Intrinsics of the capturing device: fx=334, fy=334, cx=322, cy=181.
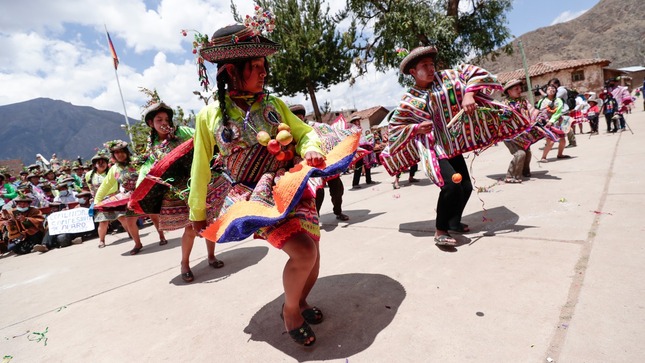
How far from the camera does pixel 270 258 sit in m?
4.00

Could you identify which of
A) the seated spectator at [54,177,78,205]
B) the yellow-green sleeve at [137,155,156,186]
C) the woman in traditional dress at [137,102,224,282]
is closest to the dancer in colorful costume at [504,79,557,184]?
the woman in traditional dress at [137,102,224,282]

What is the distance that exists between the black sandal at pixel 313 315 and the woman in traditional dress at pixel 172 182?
197 centimetres

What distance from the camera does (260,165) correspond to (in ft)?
7.57

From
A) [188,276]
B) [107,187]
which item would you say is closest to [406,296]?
[188,276]

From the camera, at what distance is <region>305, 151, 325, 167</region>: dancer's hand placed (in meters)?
1.99

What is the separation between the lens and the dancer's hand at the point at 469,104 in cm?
328

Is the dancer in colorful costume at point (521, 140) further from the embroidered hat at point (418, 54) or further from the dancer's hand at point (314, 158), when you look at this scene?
the dancer's hand at point (314, 158)

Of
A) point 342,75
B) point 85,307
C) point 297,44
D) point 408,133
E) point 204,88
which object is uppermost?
point 297,44

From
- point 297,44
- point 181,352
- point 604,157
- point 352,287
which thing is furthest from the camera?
point 297,44

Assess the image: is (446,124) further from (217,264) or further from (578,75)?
(578,75)

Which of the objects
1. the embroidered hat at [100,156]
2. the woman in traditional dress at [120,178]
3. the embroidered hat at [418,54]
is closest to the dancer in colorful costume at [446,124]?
the embroidered hat at [418,54]

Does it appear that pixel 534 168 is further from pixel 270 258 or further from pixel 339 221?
pixel 270 258

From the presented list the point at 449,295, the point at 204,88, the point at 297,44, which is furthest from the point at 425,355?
the point at 297,44

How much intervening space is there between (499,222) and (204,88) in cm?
336
